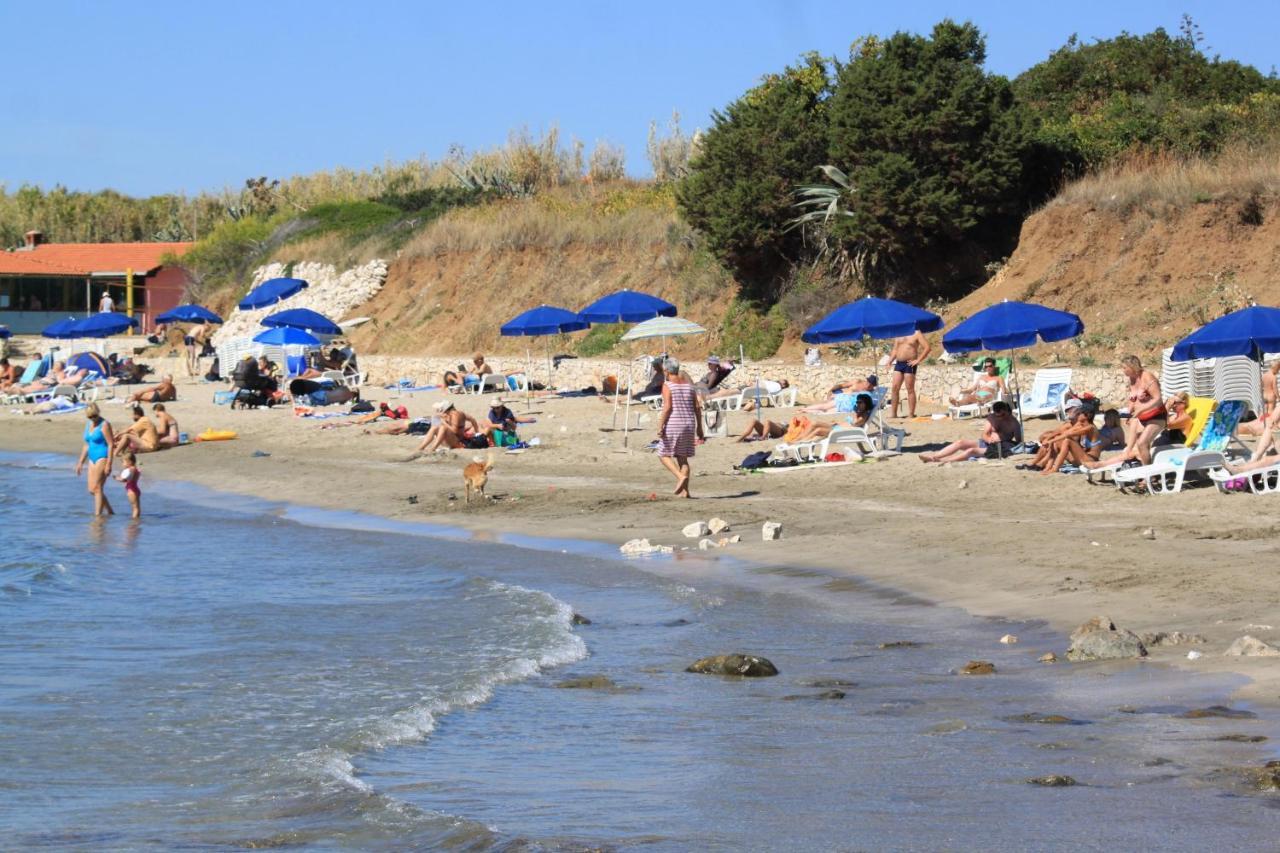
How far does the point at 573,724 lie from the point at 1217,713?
292 centimetres

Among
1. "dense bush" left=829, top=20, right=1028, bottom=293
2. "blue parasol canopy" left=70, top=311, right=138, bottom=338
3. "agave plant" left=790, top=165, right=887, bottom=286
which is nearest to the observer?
"dense bush" left=829, top=20, right=1028, bottom=293

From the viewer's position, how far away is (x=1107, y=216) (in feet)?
85.9

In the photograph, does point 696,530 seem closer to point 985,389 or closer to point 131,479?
point 131,479

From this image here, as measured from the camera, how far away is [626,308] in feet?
75.0

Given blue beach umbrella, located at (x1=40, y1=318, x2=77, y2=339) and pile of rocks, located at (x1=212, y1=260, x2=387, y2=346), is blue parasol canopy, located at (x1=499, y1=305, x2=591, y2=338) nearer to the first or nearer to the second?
blue beach umbrella, located at (x1=40, y1=318, x2=77, y2=339)

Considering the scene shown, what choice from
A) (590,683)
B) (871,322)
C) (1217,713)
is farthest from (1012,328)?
(1217,713)

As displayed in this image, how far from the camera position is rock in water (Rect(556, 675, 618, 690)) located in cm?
830

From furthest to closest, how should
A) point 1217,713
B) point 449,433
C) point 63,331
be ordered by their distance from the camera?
point 63,331 → point 449,433 → point 1217,713

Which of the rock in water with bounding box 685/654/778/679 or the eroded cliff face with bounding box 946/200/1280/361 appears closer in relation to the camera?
the rock in water with bounding box 685/654/778/679

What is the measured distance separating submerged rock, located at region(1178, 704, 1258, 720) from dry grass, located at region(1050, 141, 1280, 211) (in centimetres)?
1985

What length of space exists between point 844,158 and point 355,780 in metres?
22.9

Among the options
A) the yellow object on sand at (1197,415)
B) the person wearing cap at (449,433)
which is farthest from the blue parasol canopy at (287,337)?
the yellow object on sand at (1197,415)

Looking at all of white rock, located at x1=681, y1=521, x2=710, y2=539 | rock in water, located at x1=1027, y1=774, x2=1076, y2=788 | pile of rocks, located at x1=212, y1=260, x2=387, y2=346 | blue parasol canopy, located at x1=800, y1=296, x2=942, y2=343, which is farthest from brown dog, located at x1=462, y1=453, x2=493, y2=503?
pile of rocks, located at x1=212, y1=260, x2=387, y2=346

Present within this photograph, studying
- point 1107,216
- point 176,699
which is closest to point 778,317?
point 1107,216
